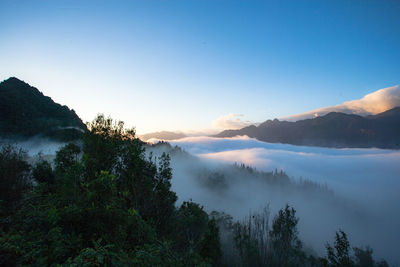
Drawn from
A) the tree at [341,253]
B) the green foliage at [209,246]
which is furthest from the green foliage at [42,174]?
the tree at [341,253]

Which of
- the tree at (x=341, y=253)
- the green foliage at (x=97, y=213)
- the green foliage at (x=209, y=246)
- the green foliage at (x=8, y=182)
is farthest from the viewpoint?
the green foliage at (x=209, y=246)

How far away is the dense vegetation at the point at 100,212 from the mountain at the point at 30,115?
75.9m

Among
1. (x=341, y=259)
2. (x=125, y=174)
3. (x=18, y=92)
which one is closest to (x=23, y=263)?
(x=125, y=174)

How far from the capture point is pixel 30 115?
110125mm

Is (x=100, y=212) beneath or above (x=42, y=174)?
above

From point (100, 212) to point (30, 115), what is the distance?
149072mm

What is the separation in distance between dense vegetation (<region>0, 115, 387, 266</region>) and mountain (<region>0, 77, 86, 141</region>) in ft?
249

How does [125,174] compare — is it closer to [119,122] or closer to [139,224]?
[119,122]

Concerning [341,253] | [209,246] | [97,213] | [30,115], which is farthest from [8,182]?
[30,115]

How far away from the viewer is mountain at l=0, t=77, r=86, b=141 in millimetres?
94125

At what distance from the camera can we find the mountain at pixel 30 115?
309 feet

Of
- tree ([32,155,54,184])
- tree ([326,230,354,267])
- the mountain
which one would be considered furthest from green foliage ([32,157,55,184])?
the mountain

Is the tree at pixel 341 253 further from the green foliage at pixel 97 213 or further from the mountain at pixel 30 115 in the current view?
the mountain at pixel 30 115

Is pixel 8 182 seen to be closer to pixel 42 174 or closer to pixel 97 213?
pixel 97 213
